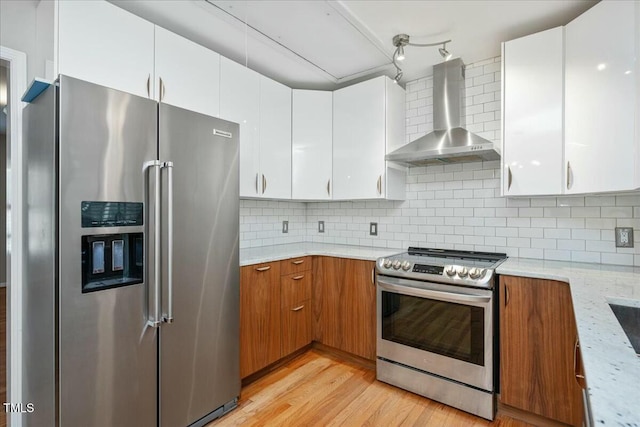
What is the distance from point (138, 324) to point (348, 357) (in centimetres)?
179

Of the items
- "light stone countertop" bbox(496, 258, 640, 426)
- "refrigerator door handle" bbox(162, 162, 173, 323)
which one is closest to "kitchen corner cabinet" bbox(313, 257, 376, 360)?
"light stone countertop" bbox(496, 258, 640, 426)

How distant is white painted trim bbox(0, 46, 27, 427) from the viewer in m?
1.84

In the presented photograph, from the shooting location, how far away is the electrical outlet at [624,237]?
6.80 ft

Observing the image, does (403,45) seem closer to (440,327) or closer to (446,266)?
(446,266)

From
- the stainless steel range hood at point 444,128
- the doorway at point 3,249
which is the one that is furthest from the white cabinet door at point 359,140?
the doorway at point 3,249

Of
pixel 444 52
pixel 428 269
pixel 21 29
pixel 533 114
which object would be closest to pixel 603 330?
pixel 428 269

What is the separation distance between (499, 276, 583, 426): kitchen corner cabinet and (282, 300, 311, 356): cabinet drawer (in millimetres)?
1498

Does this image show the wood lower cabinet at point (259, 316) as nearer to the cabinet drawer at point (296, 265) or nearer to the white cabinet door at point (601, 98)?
Result: the cabinet drawer at point (296, 265)

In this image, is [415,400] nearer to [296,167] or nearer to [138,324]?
[138,324]

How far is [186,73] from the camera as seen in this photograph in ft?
7.11

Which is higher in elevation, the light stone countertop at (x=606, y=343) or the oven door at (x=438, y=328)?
the light stone countertop at (x=606, y=343)

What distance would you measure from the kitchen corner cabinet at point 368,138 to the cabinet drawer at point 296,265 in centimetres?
69

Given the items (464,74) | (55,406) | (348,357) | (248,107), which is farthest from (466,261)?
(55,406)

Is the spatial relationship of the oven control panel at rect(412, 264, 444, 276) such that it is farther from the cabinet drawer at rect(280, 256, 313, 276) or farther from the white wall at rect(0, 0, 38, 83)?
the white wall at rect(0, 0, 38, 83)
